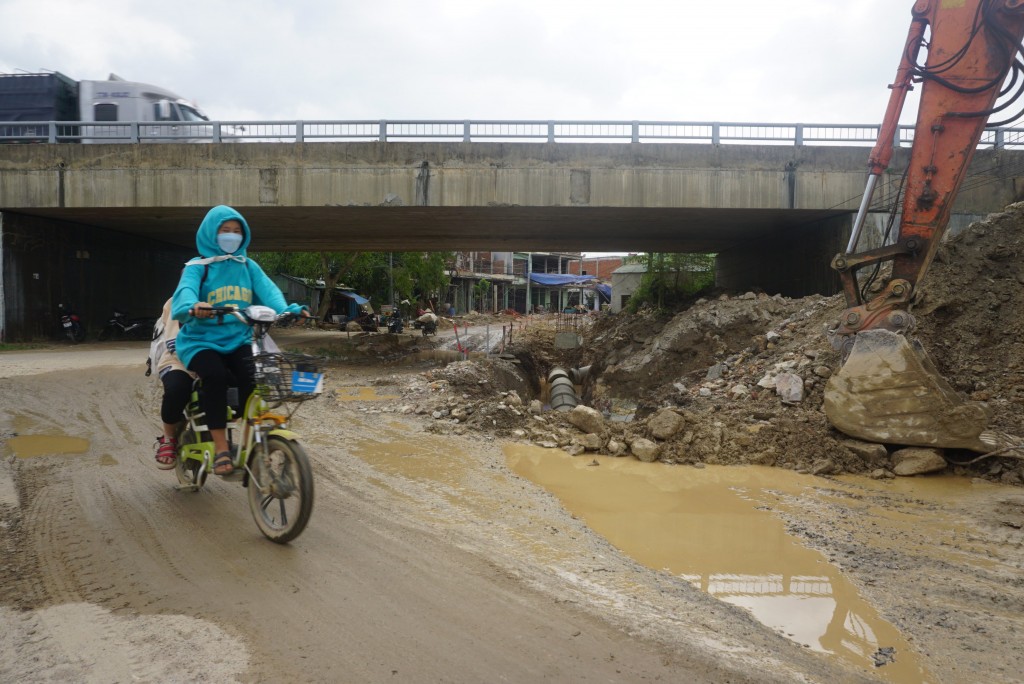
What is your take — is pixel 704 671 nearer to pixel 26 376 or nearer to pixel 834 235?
pixel 26 376

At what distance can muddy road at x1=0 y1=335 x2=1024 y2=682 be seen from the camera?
2568 millimetres

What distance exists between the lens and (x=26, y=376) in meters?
9.42

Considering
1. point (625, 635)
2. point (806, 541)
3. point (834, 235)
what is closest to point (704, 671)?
point (625, 635)

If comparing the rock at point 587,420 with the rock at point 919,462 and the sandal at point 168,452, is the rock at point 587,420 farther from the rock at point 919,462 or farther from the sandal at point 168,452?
the sandal at point 168,452

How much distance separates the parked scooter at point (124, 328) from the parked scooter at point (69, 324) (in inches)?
47.3

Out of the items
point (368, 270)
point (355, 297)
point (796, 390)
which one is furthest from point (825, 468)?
point (368, 270)

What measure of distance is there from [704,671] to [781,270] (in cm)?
1765

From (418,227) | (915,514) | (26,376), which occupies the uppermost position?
(418,227)

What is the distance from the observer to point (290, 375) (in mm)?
3623

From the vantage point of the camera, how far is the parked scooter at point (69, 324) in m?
16.7

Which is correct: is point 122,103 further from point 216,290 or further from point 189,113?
point 216,290

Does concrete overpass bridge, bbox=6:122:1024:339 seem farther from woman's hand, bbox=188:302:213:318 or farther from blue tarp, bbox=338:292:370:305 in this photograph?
blue tarp, bbox=338:292:370:305

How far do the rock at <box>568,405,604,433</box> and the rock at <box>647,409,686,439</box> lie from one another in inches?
22.1

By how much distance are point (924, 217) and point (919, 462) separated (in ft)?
9.31
